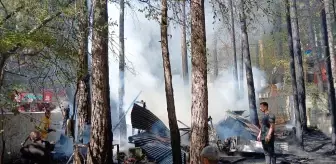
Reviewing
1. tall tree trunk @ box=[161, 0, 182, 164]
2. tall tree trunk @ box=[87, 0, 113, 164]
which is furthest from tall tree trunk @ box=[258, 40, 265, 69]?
tall tree trunk @ box=[87, 0, 113, 164]

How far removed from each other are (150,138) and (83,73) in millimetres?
4734

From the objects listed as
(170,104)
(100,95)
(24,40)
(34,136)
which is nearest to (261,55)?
(170,104)

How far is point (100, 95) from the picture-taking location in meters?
9.12

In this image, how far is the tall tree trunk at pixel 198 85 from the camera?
8.74m

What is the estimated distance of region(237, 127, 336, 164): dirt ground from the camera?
41.0 feet

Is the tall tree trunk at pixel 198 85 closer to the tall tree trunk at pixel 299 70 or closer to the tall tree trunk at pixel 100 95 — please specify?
the tall tree trunk at pixel 100 95

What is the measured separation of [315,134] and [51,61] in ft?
54.3

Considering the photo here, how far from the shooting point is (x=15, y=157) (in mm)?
12695

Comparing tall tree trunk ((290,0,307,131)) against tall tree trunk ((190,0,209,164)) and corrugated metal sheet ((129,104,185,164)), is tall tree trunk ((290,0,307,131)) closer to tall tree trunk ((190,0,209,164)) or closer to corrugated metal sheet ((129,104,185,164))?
corrugated metal sheet ((129,104,185,164))

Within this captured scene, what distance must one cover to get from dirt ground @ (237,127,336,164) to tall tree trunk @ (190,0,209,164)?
4304 mm

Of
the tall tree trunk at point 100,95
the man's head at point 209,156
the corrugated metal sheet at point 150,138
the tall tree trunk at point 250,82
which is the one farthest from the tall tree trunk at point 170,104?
the tall tree trunk at point 250,82

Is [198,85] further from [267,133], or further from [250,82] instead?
[250,82]

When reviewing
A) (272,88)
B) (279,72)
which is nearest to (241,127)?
(272,88)

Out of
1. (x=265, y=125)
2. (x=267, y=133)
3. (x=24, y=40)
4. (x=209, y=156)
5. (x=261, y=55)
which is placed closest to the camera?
(x=209, y=156)
